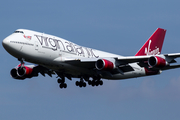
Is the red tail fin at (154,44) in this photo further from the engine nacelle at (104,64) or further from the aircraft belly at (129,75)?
the engine nacelle at (104,64)

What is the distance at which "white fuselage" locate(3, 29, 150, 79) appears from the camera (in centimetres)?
4197

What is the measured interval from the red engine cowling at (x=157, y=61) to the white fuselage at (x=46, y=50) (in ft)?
20.3

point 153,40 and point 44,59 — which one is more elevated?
point 153,40

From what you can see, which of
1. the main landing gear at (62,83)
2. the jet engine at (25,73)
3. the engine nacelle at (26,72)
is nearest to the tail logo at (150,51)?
the main landing gear at (62,83)

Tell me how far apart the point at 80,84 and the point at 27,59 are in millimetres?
11388

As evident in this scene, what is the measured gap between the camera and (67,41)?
4709 centimetres

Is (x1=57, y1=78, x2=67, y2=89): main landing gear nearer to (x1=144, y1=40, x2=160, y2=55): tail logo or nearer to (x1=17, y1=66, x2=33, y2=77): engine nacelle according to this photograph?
(x1=17, y1=66, x2=33, y2=77): engine nacelle

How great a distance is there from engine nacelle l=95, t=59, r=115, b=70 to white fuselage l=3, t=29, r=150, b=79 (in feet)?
8.86

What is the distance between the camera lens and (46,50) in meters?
43.6

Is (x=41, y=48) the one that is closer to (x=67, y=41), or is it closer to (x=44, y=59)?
(x=44, y=59)

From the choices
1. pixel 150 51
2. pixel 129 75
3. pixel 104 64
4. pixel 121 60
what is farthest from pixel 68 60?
pixel 150 51

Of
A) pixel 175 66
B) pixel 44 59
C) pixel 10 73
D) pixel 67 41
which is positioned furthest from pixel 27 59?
pixel 175 66

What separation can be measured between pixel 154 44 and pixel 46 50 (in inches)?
876

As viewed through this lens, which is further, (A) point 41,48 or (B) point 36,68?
→ (B) point 36,68
